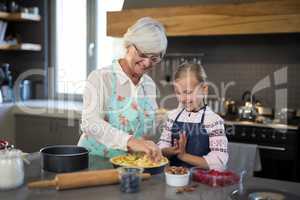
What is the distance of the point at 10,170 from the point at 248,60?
8.37 feet

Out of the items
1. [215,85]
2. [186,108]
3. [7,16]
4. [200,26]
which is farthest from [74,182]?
[7,16]

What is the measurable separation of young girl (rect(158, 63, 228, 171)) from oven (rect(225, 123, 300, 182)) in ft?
4.11

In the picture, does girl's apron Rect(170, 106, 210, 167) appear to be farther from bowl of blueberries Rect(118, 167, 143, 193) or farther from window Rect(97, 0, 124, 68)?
window Rect(97, 0, 124, 68)

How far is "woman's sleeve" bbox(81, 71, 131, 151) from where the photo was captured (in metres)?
1.60

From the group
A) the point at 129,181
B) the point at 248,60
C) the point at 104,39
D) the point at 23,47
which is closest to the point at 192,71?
the point at 129,181

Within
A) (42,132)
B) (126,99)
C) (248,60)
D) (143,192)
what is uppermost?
(248,60)

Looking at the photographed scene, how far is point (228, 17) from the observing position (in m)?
3.02

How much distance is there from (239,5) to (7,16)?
223 cm

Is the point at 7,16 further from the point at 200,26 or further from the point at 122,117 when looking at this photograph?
the point at 122,117

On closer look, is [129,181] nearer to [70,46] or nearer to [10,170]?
[10,170]

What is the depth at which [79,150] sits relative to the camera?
Result: 5.26ft

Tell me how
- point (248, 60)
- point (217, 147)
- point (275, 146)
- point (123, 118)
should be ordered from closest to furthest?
point (217, 147) < point (123, 118) < point (275, 146) < point (248, 60)

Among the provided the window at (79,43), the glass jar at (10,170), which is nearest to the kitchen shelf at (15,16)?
the window at (79,43)

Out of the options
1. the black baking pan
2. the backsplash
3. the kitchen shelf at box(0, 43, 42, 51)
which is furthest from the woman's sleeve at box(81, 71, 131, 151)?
the kitchen shelf at box(0, 43, 42, 51)
